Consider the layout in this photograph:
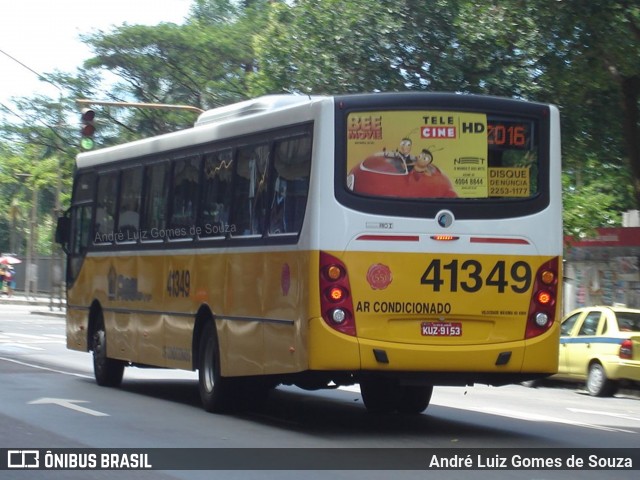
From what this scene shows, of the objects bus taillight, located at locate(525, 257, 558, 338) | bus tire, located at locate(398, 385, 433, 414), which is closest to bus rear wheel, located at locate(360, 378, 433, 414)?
bus tire, located at locate(398, 385, 433, 414)

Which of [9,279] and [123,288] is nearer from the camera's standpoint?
[123,288]

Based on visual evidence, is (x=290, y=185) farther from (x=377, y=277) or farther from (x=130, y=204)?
(x=130, y=204)

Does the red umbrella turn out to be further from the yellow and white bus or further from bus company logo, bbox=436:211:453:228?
bus company logo, bbox=436:211:453:228

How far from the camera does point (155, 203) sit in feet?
53.5

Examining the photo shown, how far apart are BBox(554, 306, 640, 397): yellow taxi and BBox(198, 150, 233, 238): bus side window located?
8698 mm

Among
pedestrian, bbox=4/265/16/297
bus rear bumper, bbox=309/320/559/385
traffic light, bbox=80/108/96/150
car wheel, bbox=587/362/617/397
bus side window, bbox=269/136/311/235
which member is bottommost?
car wheel, bbox=587/362/617/397

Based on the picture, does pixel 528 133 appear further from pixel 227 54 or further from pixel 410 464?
pixel 227 54

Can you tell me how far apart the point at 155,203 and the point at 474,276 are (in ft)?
18.0

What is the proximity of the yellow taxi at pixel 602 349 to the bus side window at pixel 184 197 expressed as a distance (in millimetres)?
8287

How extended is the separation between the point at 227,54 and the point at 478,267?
116ft

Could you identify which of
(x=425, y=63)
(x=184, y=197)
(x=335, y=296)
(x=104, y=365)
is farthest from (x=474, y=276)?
(x=425, y=63)

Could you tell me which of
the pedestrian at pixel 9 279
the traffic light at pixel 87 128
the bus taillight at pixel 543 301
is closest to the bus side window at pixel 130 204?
the bus taillight at pixel 543 301

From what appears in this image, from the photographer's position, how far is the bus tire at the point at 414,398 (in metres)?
14.8

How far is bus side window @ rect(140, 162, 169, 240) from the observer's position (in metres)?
16.0
